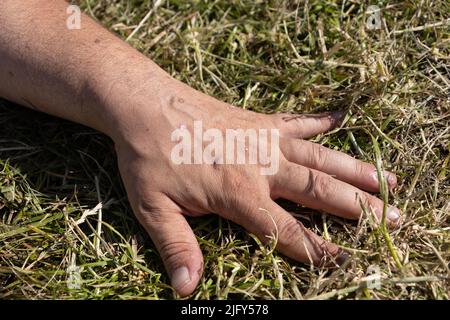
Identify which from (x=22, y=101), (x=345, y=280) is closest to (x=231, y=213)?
(x=345, y=280)

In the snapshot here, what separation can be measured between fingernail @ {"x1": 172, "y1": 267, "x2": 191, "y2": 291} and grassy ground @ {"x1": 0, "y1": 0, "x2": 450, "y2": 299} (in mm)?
31

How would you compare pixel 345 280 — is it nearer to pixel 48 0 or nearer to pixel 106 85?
pixel 106 85

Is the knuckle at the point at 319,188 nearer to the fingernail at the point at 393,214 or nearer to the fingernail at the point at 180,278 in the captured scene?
the fingernail at the point at 393,214

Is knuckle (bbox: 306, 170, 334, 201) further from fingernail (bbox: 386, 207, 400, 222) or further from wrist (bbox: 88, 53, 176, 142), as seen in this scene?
wrist (bbox: 88, 53, 176, 142)

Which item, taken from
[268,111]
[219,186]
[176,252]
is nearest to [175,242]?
[176,252]

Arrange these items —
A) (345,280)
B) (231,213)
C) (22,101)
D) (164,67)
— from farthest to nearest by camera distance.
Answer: (164,67) < (22,101) < (231,213) < (345,280)

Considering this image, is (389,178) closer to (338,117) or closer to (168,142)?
(338,117)

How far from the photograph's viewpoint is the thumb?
1402 millimetres

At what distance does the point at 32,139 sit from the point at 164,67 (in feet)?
1.60

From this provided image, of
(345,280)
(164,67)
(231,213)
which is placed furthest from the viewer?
(164,67)

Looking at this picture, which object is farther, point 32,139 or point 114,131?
point 32,139

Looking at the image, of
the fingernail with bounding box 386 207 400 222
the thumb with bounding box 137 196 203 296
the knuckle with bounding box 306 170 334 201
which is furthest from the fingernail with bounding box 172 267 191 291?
→ the fingernail with bounding box 386 207 400 222

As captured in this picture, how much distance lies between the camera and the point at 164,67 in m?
1.88

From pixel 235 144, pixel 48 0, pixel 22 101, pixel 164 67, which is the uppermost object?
pixel 48 0
